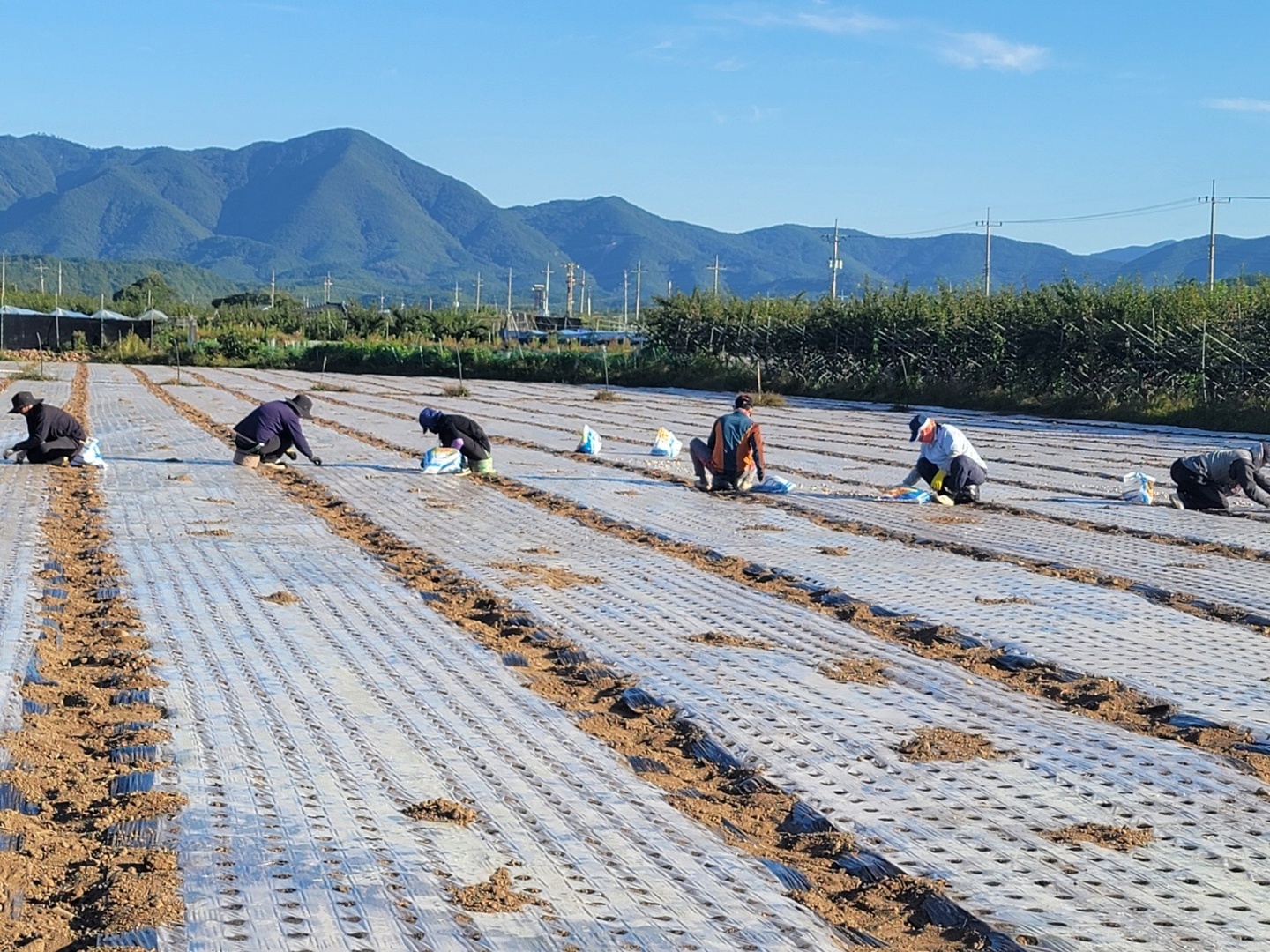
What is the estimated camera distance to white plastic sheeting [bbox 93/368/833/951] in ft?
11.7

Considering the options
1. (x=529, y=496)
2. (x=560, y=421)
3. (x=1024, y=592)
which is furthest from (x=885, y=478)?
(x=560, y=421)

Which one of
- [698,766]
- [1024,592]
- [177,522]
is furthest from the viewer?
[177,522]

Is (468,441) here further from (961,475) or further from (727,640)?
(727,640)

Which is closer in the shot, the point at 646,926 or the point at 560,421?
the point at 646,926

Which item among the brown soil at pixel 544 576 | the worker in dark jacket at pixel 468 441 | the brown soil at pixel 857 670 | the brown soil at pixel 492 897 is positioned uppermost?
the worker in dark jacket at pixel 468 441

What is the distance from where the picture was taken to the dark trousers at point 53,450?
1367cm

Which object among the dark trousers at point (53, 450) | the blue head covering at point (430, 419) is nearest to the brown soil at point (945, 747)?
the blue head covering at point (430, 419)

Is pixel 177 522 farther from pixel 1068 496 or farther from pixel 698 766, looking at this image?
pixel 1068 496

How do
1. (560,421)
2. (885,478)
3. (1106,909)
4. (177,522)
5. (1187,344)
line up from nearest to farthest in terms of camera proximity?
(1106,909)
(177,522)
(885,478)
(560,421)
(1187,344)

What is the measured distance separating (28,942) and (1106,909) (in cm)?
255

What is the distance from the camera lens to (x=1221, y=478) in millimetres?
11992

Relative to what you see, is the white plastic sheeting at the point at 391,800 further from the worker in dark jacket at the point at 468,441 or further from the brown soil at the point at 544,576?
the worker in dark jacket at the point at 468,441

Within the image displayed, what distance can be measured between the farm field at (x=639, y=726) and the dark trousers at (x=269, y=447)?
2784mm

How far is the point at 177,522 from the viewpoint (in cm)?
1041
